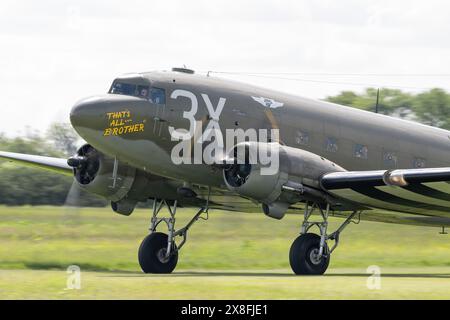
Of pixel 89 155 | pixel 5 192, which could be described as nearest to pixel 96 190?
pixel 89 155

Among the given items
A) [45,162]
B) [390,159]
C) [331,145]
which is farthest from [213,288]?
[45,162]

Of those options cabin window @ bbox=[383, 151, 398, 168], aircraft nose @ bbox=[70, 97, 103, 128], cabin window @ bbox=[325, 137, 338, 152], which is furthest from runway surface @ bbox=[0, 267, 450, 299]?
cabin window @ bbox=[383, 151, 398, 168]

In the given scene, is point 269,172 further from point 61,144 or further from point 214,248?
point 61,144

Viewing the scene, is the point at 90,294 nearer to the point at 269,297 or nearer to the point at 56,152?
the point at 269,297

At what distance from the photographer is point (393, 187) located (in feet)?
64.2

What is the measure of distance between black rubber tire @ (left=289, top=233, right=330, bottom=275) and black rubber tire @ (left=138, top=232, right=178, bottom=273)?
10.8 ft

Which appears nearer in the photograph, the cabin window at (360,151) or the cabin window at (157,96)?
the cabin window at (157,96)

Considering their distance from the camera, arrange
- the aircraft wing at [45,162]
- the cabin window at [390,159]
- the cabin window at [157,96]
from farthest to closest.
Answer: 1. the aircraft wing at [45,162]
2. the cabin window at [390,159]
3. the cabin window at [157,96]

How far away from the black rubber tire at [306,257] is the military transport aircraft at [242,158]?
20 mm

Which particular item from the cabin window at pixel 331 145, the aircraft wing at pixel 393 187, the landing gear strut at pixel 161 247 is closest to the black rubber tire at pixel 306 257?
the aircraft wing at pixel 393 187

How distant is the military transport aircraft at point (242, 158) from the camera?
62.3 ft

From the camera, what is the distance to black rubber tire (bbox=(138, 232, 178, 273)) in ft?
70.9

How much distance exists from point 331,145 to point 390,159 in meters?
1.77

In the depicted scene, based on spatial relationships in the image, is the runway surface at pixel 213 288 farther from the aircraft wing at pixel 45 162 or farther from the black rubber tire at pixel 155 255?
the aircraft wing at pixel 45 162
